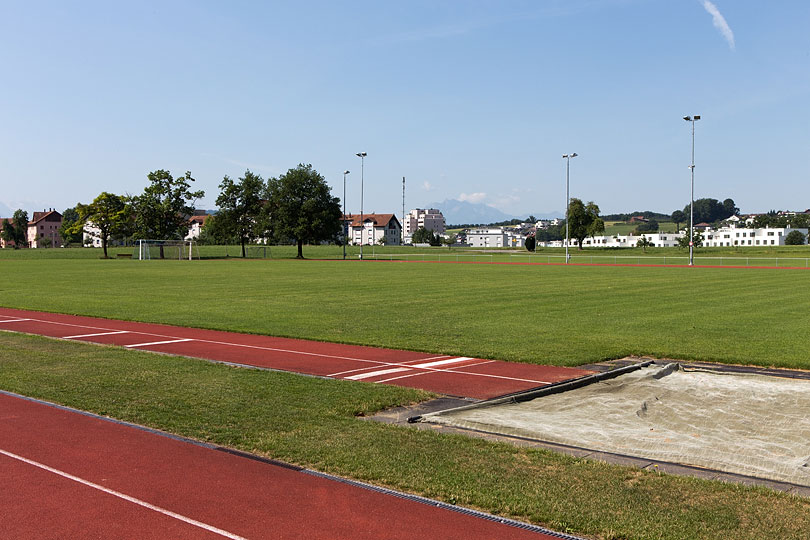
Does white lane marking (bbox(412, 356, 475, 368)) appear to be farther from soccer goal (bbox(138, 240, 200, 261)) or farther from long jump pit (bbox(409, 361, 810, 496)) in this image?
soccer goal (bbox(138, 240, 200, 261))

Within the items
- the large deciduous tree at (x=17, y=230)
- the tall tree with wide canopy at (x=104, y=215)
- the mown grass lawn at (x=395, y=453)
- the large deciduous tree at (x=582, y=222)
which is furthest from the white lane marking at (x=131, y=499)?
the large deciduous tree at (x=17, y=230)

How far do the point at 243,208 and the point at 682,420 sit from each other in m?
88.6

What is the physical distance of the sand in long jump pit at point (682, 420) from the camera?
7.21 m

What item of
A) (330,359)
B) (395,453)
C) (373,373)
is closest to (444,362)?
(373,373)

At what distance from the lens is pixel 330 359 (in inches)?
538

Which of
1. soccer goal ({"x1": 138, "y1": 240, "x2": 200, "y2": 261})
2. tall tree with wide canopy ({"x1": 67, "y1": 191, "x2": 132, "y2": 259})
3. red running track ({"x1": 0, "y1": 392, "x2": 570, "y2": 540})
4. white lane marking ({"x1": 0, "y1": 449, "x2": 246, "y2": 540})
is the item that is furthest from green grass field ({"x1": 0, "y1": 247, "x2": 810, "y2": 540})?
tall tree with wide canopy ({"x1": 67, "y1": 191, "x2": 132, "y2": 259})

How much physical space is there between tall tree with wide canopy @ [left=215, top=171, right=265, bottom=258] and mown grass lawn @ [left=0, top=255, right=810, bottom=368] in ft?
183

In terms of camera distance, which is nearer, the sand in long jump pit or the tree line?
the sand in long jump pit

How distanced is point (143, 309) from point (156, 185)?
242ft

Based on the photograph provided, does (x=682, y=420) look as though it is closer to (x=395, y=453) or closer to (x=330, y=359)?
(x=395, y=453)

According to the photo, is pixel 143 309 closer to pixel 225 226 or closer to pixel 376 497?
pixel 376 497

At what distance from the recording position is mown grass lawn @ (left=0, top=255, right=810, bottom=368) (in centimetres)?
1516

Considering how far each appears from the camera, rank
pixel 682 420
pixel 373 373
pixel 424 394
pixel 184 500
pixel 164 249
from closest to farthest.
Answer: pixel 184 500 < pixel 682 420 < pixel 424 394 < pixel 373 373 < pixel 164 249

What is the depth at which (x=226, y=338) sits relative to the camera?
1662cm
